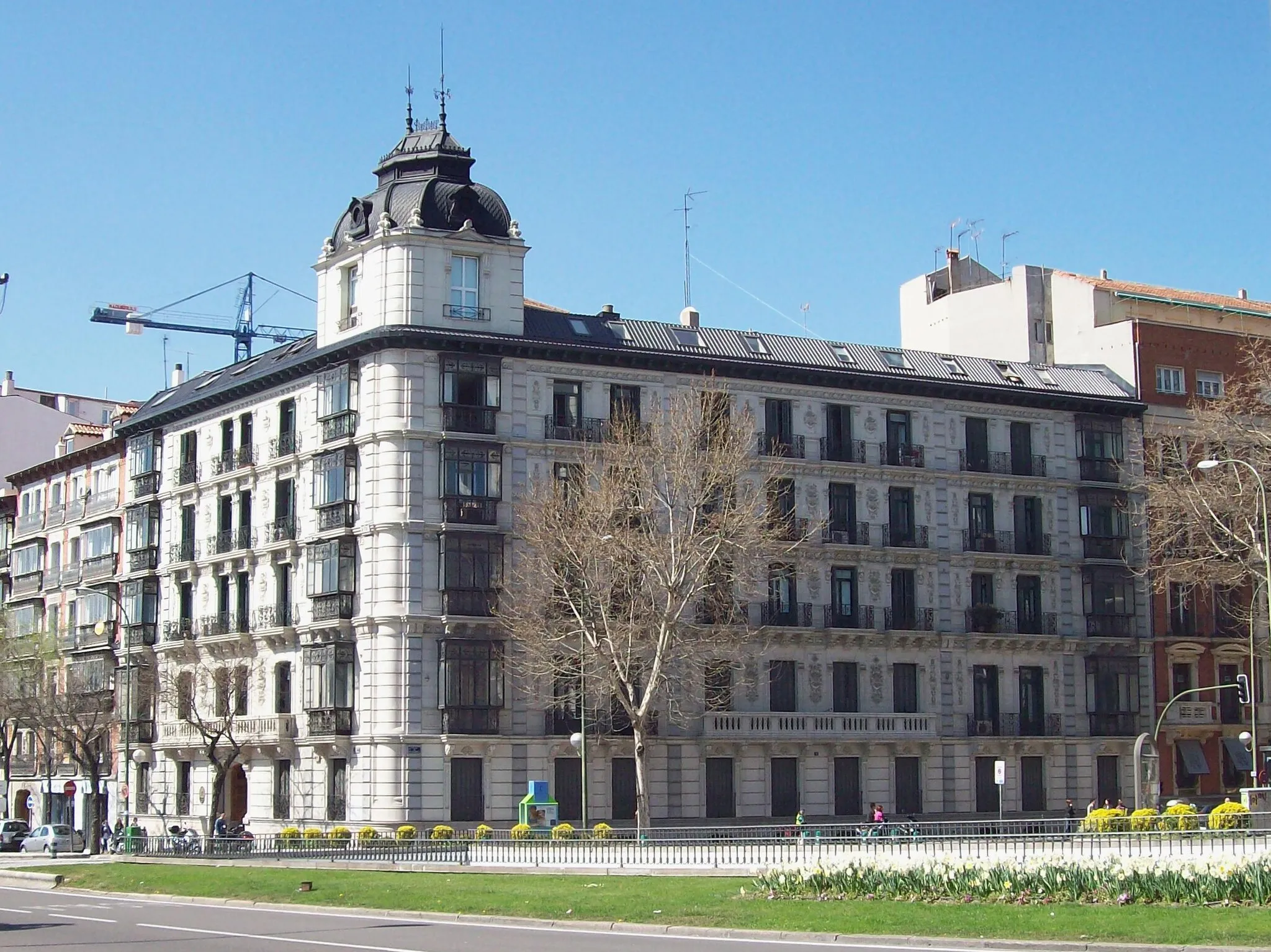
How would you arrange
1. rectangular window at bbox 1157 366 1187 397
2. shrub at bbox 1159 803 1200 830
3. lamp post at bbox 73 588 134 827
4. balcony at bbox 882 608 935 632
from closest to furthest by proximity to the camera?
1. shrub at bbox 1159 803 1200 830
2. lamp post at bbox 73 588 134 827
3. balcony at bbox 882 608 935 632
4. rectangular window at bbox 1157 366 1187 397

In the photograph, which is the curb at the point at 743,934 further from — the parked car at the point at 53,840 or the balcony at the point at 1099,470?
the balcony at the point at 1099,470

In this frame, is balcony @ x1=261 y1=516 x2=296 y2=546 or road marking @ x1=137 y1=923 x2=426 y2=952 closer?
road marking @ x1=137 y1=923 x2=426 y2=952

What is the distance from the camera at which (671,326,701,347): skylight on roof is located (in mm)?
69188

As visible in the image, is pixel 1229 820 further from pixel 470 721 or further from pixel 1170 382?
pixel 1170 382

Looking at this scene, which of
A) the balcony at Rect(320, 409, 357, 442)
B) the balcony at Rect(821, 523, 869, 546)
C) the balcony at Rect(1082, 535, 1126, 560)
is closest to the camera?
the balcony at Rect(320, 409, 357, 442)

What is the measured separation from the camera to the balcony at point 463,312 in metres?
64.4

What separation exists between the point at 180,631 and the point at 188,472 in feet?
20.5

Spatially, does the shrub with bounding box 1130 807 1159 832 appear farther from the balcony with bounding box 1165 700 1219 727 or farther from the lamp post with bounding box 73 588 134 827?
the lamp post with bounding box 73 588 134 827

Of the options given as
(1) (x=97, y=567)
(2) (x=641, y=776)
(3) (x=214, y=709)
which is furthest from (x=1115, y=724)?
(1) (x=97, y=567)

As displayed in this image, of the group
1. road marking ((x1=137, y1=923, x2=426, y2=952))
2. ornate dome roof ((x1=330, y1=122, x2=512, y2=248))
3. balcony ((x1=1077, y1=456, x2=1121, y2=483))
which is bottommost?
road marking ((x1=137, y1=923, x2=426, y2=952))

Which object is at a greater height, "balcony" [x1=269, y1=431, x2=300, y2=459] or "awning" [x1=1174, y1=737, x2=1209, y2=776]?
"balcony" [x1=269, y1=431, x2=300, y2=459]

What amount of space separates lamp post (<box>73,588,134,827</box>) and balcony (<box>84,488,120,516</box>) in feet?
17.7

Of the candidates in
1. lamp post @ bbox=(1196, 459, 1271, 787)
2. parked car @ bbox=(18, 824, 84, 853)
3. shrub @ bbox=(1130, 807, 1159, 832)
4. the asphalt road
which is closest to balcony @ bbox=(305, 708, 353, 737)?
parked car @ bbox=(18, 824, 84, 853)

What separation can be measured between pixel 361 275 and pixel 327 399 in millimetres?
4454
